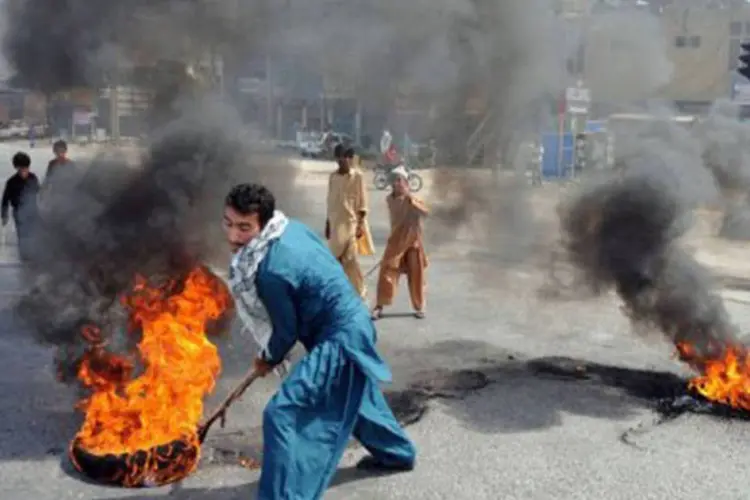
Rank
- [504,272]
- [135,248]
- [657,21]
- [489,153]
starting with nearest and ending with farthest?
[135,248]
[489,153]
[657,21]
[504,272]

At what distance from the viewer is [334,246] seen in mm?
8758

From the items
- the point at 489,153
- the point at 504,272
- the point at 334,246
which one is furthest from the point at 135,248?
the point at 504,272

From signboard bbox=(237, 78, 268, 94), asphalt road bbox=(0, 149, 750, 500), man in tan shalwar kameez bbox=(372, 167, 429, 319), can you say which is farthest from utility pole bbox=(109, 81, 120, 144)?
man in tan shalwar kameez bbox=(372, 167, 429, 319)

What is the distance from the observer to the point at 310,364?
396 cm

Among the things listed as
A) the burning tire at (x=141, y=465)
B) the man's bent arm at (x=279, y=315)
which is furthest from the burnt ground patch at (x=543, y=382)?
the man's bent arm at (x=279, y=315)

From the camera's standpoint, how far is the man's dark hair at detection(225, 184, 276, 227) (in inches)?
152

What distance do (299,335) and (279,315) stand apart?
0.22 metres

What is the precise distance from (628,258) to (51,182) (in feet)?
13.0

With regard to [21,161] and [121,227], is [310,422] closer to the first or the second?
[121,227]

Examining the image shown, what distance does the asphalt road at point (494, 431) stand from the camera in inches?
177

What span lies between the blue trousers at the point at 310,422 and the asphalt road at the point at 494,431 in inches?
18.5

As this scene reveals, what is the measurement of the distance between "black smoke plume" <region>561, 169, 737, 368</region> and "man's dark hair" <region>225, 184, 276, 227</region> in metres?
3.30

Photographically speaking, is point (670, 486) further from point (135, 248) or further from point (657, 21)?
point (657, 21)

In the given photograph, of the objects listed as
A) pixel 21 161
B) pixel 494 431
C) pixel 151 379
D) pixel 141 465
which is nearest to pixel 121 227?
pixel 151 379
